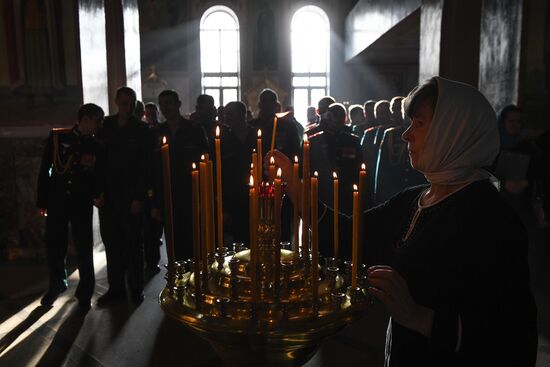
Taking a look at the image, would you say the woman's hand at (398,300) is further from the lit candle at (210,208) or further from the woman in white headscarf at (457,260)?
the lit candle at (210,208)

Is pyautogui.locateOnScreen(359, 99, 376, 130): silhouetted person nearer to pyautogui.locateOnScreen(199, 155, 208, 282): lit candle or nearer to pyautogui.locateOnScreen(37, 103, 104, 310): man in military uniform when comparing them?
pyautogui.locateOnScreen(37, 103, 104, 310): man in military uniform

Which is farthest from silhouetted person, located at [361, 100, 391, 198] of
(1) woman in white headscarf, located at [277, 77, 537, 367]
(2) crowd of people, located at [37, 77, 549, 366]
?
(1) woman in white headscarf, located at [277, 77, 537, 367]

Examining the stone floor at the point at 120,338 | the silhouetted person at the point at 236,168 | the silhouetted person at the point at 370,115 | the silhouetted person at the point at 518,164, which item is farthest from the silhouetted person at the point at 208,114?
the silhouetted person at the point at 518,164

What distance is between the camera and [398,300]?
1204 millimetres

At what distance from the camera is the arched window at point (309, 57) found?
21031 mm

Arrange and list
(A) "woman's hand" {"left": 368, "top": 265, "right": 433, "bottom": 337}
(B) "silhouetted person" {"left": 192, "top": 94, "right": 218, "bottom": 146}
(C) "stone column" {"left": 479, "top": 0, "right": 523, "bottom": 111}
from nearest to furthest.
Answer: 1. (A) "woman's hand" {"left": 368, "top": 265, "right": 433, "bottom": 337}
2. (C) "stone column" {"left": 479, "top": 0, "right": 523, "bottom": 111}
3. (B) "silhouetted person" {"left": 192, "top": 94, "right": 218, "bottom": 146}

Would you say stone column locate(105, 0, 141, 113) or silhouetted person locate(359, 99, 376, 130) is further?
stone column locate(105, 0, 141, 113)

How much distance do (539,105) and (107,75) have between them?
→ 5260mm

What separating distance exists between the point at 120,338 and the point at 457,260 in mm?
2771

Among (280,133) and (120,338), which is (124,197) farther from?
(280,133)

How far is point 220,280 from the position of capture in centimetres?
129

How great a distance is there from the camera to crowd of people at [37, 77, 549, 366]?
123cm

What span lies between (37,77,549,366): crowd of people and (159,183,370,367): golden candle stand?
0.40ft

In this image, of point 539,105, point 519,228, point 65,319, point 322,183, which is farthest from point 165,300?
point 539,105
